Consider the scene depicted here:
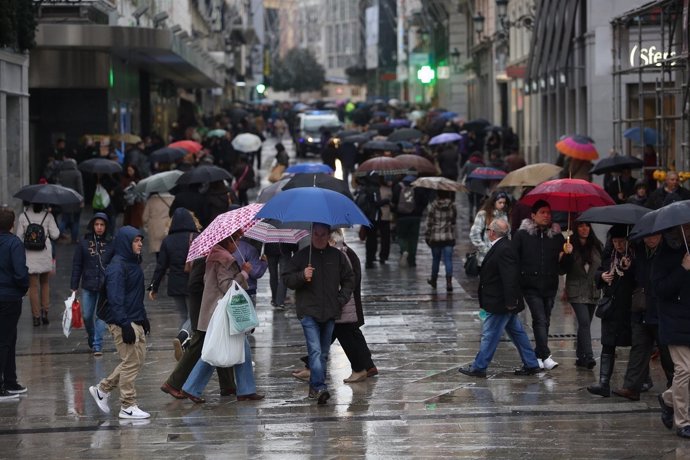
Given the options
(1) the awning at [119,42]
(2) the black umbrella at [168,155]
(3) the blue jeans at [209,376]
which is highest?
(1) the awning at [119,42]

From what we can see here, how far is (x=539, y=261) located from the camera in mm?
12898

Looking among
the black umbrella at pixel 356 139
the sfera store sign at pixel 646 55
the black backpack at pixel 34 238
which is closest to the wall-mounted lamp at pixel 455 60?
the black umbrella at pixel 356 139

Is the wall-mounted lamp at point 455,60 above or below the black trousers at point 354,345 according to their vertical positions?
above

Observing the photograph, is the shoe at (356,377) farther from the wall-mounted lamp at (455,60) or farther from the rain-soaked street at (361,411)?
the wall-mounted lamp at (455,60)

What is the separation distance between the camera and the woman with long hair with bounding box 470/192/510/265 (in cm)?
1627

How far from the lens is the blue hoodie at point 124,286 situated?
1115cm

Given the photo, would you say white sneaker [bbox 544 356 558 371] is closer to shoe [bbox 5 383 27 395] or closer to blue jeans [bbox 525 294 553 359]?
blue jeans [bbox 525 294 553 359]

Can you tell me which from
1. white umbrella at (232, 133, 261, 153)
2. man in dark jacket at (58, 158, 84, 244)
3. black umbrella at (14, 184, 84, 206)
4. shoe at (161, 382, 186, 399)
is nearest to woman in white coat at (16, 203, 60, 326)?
black umbrella at (14, 184, 84, 206)

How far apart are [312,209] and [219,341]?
4.17 feet

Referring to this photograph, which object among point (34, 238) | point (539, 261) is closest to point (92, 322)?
point (34, 238)

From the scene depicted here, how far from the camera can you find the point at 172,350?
48.1 ft

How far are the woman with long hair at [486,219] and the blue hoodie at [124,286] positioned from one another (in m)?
5.74

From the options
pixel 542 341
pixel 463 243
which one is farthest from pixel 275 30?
pixel 542 341

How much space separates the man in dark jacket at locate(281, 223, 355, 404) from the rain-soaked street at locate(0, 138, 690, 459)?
270mm
